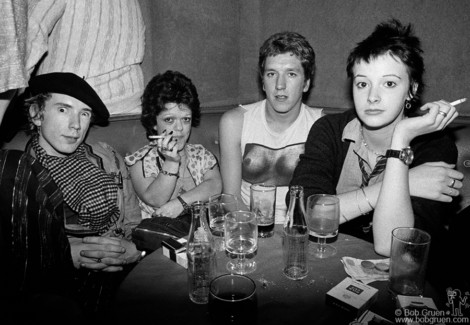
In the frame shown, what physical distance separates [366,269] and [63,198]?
4.60ft

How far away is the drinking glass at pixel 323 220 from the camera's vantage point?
1.24 meters

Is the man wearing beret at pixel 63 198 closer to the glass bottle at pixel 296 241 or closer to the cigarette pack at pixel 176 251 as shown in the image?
the cigarette pack at pixel 176 251

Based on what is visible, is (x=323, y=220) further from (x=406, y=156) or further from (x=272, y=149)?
(x=272, y=149)

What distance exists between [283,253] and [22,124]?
5.33ft

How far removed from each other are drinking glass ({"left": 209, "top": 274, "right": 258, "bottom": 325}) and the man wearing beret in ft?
2.33

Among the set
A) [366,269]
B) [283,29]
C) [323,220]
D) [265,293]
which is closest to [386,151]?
[323,220]

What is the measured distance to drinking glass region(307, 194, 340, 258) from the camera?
1.24 m

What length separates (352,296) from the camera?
38.1 inches

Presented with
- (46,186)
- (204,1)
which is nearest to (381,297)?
(46,186)

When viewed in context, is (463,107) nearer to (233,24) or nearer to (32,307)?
(233,24)

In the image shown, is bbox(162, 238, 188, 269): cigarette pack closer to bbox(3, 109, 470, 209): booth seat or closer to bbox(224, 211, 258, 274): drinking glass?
bbox(224, 211, 258, 274): drinking glass

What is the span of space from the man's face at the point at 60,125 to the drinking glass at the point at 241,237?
3.32 feet

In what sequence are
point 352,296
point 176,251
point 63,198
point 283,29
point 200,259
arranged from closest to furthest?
point 352,296
point 200,259
point 176,251
point 63,198
point 283,29

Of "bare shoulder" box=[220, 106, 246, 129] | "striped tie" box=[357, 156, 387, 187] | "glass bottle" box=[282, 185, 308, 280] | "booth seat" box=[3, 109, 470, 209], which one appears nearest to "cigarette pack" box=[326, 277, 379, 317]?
"glass bottle" box=[282, 185, 308, 280]
